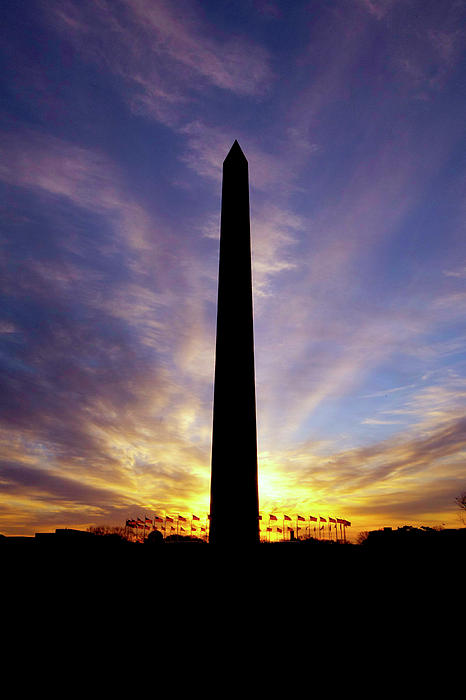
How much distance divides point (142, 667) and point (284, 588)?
413 cm

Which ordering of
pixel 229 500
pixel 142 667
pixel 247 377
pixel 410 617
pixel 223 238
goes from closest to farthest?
pixel 142 667 < pixel 410 617 < pixel 229 500 < pixel 247 377 < pixel 223 238

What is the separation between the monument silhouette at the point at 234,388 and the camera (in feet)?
40.8

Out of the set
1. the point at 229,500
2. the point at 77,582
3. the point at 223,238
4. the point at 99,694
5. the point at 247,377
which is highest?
the point at 223,238

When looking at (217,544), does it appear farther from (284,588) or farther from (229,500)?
(284,588)

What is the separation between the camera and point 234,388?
1341cm

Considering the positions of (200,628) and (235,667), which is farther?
(200,628)

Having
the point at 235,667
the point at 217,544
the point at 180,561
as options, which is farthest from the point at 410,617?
the point at 180,561

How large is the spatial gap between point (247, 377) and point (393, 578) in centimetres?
636

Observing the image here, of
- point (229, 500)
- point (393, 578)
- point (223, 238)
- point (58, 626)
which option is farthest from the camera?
point (223, 238)

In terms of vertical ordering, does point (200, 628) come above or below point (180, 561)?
below

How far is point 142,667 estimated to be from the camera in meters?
7.57

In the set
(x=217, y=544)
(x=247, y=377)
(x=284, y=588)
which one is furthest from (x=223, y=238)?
(x=284, y=588)

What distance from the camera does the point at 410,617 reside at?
31.3ft

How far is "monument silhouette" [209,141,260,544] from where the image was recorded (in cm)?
1243
